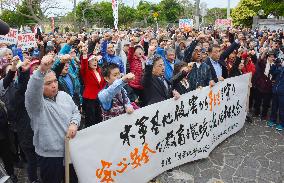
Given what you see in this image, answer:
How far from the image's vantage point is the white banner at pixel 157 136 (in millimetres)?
3494

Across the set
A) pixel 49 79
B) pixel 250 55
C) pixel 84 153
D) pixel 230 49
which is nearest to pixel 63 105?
pixel 49 79

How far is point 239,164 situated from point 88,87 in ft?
9.58

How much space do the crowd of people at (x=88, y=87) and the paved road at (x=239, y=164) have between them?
1.06m

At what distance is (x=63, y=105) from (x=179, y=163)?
2.35 m

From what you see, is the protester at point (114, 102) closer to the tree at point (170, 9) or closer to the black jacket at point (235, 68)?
the black jacket at point (235, 68)

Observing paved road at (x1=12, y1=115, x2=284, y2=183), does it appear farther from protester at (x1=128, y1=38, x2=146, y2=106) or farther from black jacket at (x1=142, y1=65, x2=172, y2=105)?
protester at (x1=128, y1=38, x2=146, y2=106)

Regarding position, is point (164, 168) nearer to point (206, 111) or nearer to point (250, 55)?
point (206, 111)

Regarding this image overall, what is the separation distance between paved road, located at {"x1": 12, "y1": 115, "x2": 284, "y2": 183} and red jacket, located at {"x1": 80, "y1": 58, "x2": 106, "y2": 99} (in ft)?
5.62

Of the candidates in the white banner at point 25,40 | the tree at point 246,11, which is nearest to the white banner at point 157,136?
the white banner at point 25,40

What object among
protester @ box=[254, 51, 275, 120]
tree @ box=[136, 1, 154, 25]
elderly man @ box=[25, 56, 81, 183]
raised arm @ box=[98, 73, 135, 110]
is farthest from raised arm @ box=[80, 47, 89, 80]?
tree @ box=[136, 1, 154, 25]

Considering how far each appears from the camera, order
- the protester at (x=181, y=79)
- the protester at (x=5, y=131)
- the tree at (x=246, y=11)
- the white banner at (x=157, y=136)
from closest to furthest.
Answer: the white banner at (x=157, y=136) < the protester at (x=5, y=131) < the protester at (x=181, y=79) < the tree at (x=246, y=11)

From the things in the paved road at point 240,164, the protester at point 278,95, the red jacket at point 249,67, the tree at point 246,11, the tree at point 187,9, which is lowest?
the paved road at point 240,164

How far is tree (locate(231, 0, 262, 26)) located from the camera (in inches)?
1271

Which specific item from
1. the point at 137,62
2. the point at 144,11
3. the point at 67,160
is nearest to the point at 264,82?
the point at 137,62
